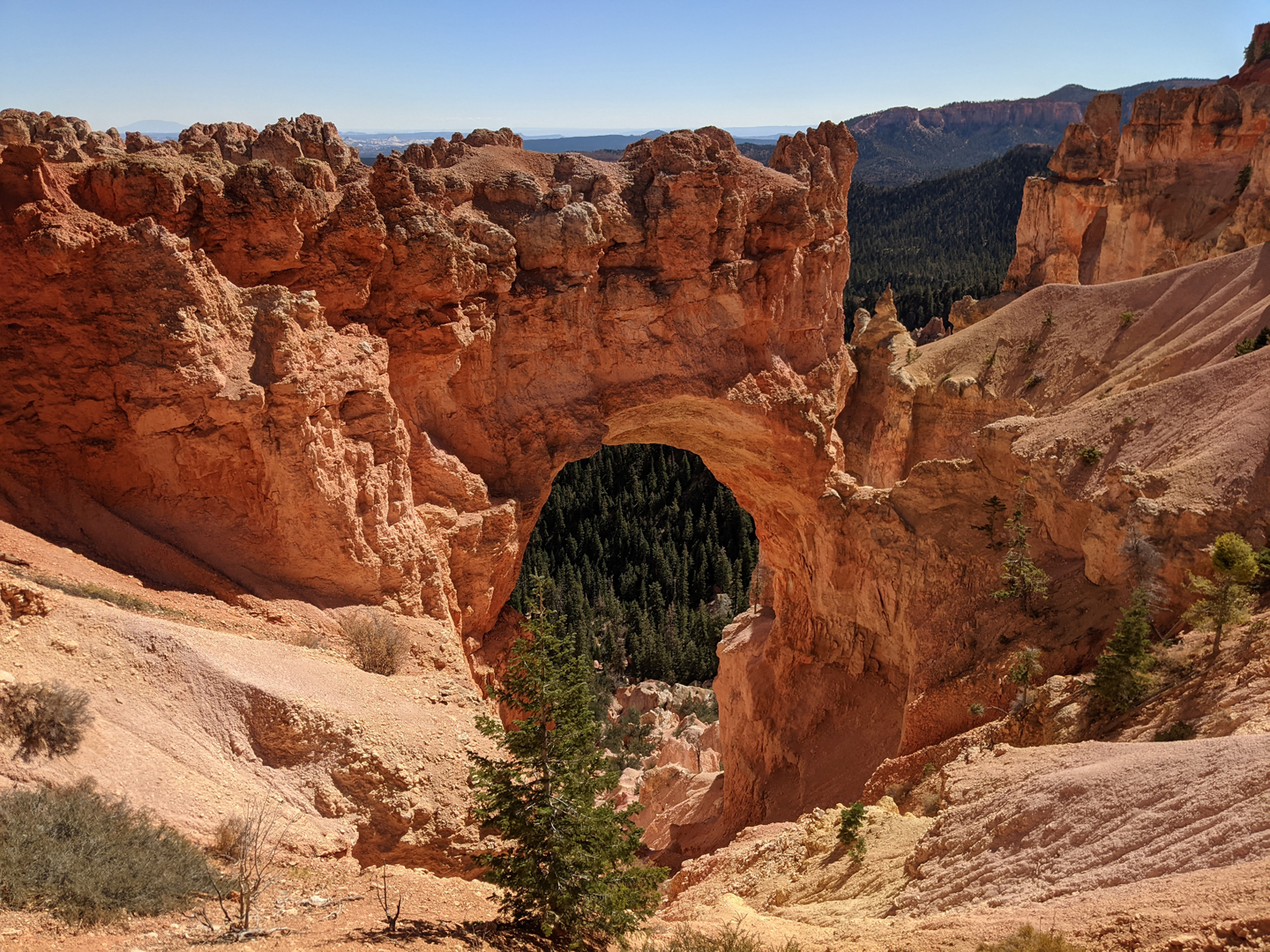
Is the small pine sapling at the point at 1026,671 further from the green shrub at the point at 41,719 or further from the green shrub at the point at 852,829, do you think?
the green shrub at the point at 41,719

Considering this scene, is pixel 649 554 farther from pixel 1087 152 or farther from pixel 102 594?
pixel 102 594

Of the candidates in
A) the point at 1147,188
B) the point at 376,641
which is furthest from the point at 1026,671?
the point at 1147,188

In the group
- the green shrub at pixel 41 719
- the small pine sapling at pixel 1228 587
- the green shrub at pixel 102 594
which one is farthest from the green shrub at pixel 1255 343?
the green shrub at pixel 41 719

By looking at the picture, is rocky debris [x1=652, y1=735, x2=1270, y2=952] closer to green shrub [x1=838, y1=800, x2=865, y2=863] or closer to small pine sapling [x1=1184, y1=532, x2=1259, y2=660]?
green shrub [x1=838, y1=800, x2=865, y2=863]

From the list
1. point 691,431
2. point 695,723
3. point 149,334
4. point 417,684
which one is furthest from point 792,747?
point 149,334

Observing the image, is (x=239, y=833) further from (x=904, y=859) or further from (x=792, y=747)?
(x=792, y=747)

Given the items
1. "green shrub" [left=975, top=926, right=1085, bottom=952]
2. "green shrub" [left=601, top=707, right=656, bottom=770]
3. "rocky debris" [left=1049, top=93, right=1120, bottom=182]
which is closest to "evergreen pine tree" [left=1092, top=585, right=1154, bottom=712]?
"green shrub" [left=975, top=926, right=1085, bottom=952]
